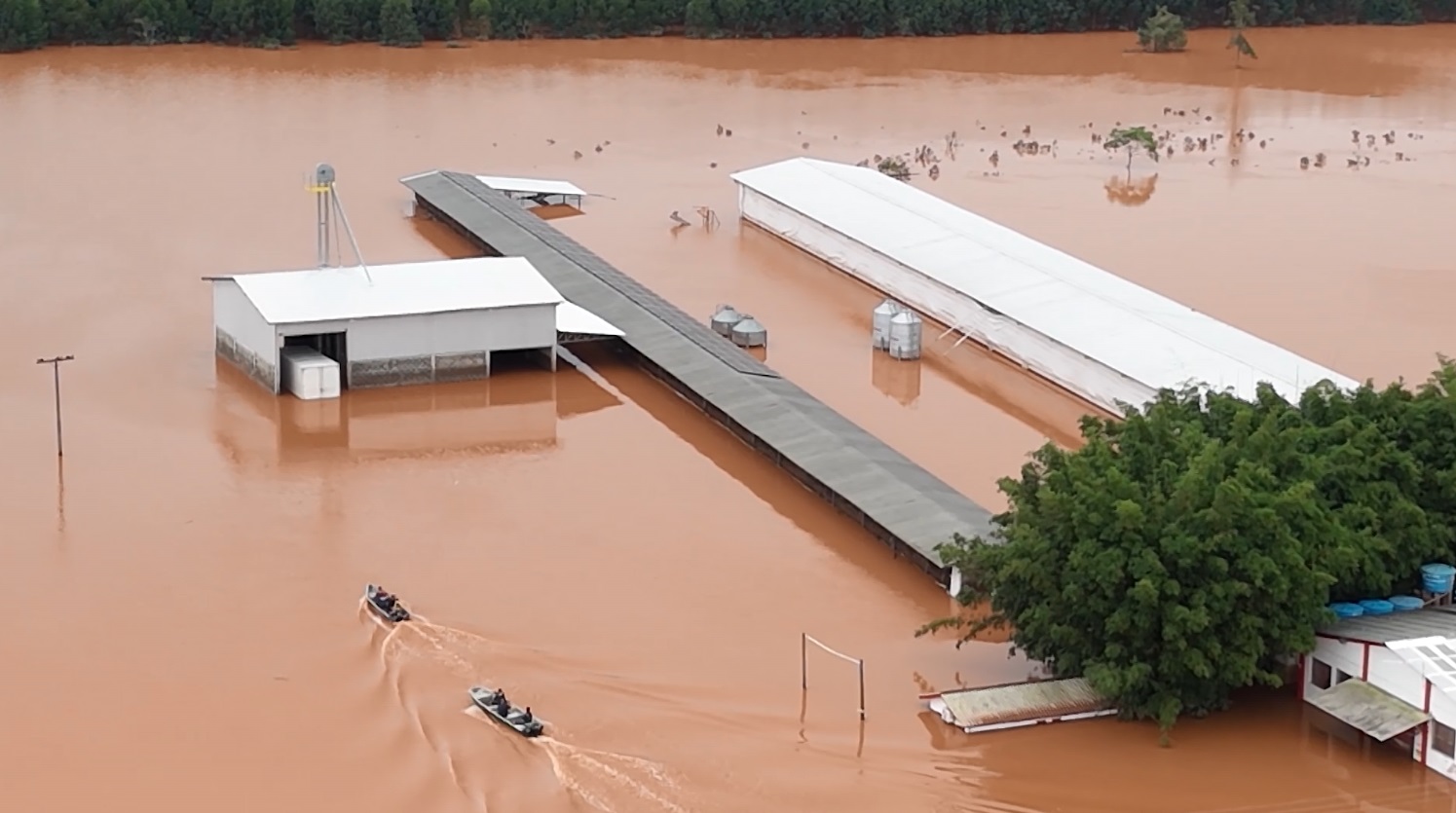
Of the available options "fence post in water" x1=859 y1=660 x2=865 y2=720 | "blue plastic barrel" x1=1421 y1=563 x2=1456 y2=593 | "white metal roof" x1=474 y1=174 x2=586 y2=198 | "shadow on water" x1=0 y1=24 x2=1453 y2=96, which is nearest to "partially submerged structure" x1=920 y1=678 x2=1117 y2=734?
"fence post in water" x1=859 y1=660 x2=865 y2=720

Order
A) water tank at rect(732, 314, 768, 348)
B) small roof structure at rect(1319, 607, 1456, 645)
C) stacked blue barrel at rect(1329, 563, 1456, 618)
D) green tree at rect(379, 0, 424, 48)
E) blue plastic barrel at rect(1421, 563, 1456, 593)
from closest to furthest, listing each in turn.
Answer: small roof structure at rect(1319, 607, 1456, 645)
stacked blue barrel at rect(1329, 563, 1456, 618)
blue plastic barrel at rect(1421, 563, 1456, 593)
water tank at rect(732, 314, 768, 348)
green tree at rect(379, 0, 424, 48)

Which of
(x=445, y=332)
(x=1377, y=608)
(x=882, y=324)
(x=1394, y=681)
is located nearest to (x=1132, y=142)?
(x=882, y=324)

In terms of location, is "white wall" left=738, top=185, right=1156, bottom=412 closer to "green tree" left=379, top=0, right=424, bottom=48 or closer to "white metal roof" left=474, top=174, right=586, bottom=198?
"white metal roof" left=474, top=174, right=586, bottom=198

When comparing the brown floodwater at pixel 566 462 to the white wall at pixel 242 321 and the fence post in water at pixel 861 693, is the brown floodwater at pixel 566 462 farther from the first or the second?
the white wall at pixel 242 321

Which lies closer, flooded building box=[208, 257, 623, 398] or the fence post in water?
the fence post in water

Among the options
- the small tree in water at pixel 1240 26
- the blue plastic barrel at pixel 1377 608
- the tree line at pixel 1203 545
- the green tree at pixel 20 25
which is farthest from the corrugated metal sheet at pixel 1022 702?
the small tree in water at pixel 1240 26

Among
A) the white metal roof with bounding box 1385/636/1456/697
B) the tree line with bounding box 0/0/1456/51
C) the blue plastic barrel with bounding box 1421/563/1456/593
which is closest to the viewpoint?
the white metal roof with bounding box 1385/636/1456/697

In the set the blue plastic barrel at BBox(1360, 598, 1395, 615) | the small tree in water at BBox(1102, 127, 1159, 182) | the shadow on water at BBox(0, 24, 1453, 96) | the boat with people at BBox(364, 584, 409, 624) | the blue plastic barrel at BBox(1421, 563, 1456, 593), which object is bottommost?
the boat with people at BBox(364, 584, 409, 624)
